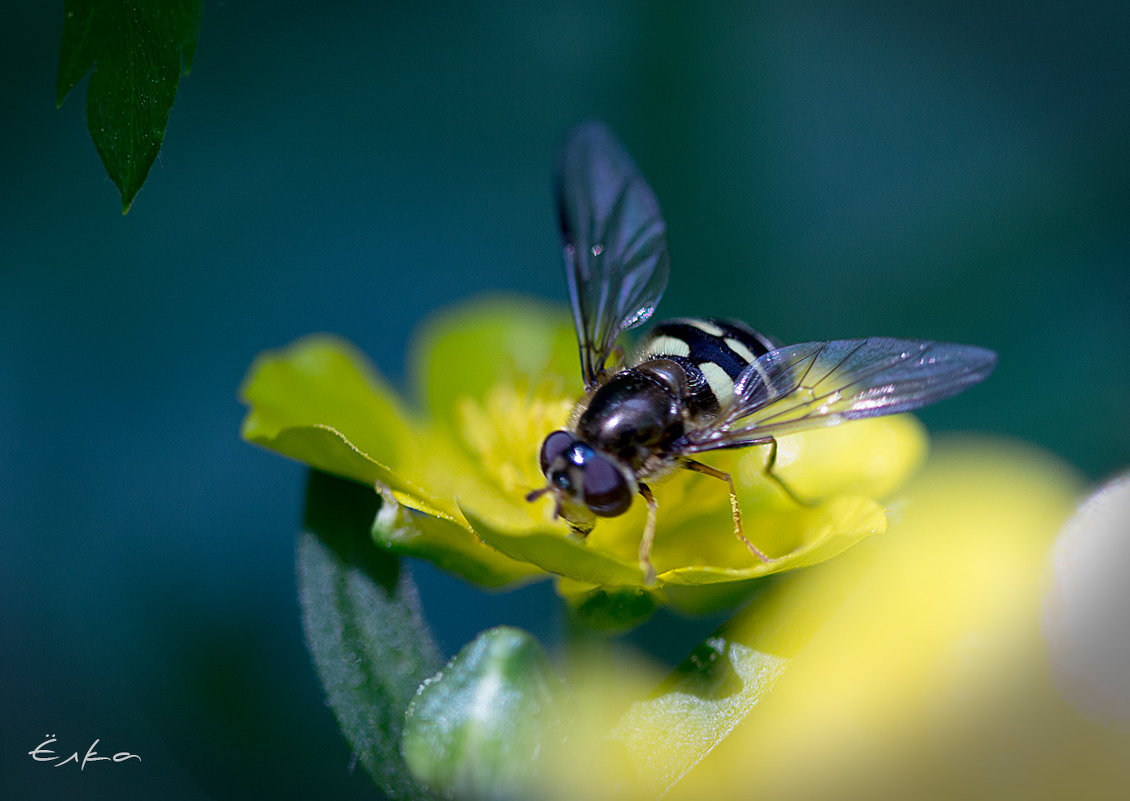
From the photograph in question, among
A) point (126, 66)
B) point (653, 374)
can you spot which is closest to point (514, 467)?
point (653, 374)

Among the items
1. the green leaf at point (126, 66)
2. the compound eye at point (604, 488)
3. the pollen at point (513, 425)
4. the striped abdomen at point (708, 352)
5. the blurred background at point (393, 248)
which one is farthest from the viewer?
the blurred background at point (393, 248)

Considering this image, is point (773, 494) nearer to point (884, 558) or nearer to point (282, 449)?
point (884, 558)

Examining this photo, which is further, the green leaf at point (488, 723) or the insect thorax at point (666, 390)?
the insect thorax at point (666, 390)

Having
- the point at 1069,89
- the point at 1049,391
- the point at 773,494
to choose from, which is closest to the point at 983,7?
the point at 1069,89

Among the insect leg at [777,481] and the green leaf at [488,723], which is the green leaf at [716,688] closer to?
the green leaf at [488,723]
